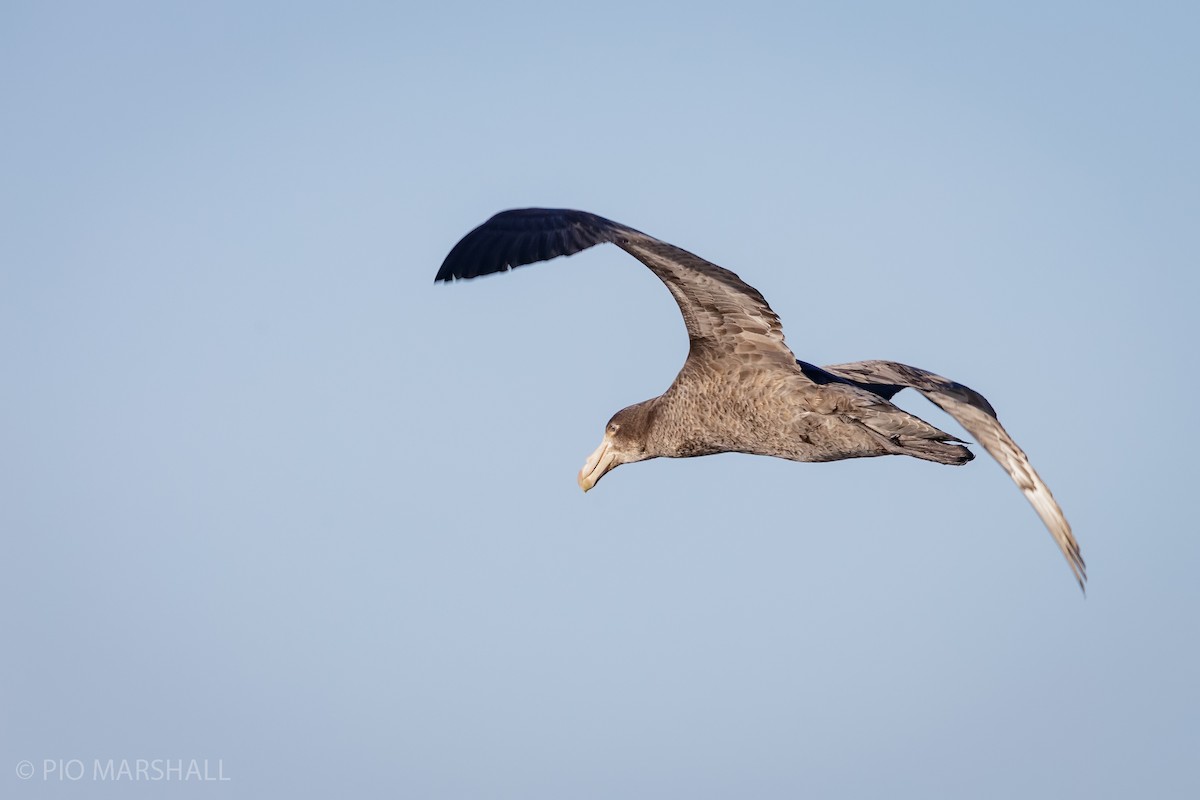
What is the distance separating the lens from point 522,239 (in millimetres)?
12812

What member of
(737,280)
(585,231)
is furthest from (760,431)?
(585,231)

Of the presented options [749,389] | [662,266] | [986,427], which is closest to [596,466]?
[749,389]

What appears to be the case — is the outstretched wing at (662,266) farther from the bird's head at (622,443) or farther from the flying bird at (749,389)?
the bird's head at (622,443)

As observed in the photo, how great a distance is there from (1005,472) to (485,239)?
4625mm

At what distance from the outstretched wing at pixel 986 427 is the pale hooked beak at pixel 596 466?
2431 mm

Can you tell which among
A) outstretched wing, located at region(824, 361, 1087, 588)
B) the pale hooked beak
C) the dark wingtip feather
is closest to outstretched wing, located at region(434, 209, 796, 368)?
the dark wingtip feather

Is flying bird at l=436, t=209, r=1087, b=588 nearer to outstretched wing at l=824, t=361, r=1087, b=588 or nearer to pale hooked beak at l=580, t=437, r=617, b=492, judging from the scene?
outstretched wing at l=824, t=361, r=1087, b=588

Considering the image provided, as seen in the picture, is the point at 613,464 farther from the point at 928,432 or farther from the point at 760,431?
the point at 928,432

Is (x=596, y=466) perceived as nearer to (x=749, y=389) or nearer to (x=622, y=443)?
(x=622, y=443)

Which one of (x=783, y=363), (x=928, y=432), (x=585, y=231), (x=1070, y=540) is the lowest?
(x=1070, y=540)

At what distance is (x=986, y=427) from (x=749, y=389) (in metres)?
2.02

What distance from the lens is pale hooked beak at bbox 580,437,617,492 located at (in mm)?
16250

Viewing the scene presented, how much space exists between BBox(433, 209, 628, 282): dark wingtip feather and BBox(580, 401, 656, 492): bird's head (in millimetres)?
3058

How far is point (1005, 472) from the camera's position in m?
13.2
